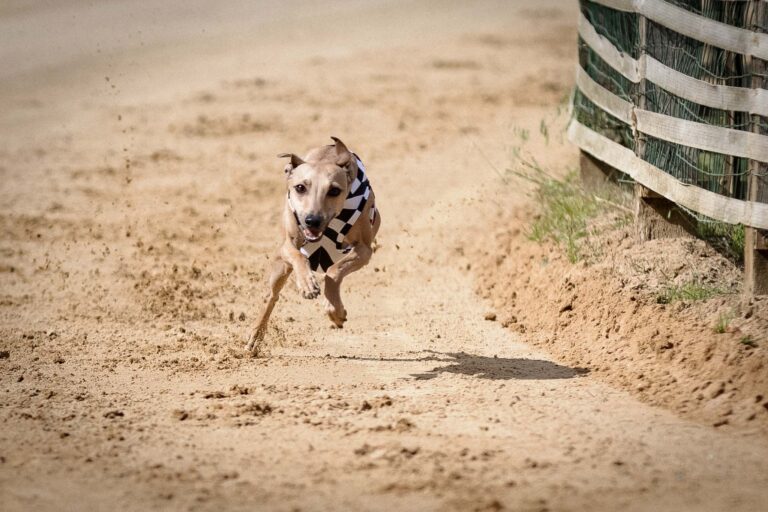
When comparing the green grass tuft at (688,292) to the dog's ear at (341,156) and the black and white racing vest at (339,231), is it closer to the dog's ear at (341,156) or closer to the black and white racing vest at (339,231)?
the black and white racing vest at (339,231)

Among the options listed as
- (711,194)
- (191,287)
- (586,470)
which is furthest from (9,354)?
(711,194)

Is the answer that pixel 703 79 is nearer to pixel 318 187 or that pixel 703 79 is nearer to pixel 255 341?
pixel 318 187

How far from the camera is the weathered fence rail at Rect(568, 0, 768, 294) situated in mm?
5633

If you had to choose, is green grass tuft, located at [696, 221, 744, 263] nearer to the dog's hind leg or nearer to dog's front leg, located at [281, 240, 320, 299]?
dog's front leg, located at [281, 240, 320, 299]

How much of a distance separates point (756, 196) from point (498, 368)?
176 centimetres

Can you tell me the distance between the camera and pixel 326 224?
5.79m

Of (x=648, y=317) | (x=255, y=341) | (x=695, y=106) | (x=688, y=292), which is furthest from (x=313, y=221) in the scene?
(x=695, y=106)

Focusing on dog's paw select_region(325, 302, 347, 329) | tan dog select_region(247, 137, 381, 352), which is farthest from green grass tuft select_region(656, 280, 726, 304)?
dog's paw select_region(325, 302, 347, 329)

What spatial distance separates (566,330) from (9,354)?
353 centimetres

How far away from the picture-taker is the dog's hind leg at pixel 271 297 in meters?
6.41

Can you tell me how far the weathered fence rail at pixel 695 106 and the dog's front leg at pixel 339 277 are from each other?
6.18 feet

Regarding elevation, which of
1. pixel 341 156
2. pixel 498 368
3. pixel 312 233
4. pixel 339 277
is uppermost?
pixel 341 156

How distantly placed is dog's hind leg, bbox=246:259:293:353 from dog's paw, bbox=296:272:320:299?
0.49 m

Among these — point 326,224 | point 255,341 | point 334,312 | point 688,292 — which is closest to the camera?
point 326,224
